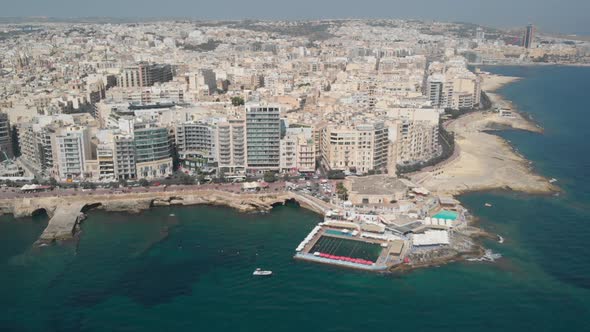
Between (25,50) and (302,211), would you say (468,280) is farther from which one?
(25,50)

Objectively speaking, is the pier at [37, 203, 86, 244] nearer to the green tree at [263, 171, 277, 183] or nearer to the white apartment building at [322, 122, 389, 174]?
the green tree at [263, 171, 277, 183]

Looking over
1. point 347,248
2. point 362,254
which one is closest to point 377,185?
point 347,248

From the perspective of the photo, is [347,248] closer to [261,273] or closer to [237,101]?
[261,273]

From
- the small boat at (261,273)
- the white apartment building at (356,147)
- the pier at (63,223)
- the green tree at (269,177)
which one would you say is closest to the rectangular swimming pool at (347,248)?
the small boat at (261,273)

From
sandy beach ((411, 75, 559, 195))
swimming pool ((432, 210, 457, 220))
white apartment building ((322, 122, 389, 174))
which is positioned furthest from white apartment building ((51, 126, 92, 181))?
swimming pool ((432, 210, 457, 220))

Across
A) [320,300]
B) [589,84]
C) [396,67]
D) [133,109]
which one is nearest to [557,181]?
[320,300]

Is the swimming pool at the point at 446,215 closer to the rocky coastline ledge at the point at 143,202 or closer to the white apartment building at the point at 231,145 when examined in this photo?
the rocky coastline ledge at the point at 143,202
